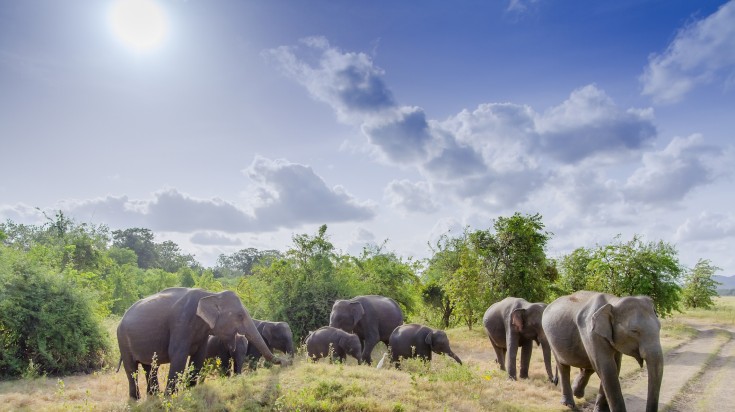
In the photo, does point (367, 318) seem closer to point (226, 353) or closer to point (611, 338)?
point (226, 353)

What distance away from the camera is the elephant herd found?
9.01 meters

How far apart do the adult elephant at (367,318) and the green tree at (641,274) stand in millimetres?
17460

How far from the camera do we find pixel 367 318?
2019 cm

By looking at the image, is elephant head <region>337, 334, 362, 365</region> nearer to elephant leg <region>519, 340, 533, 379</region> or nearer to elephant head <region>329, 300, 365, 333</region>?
elephant head <region>329, 300, 365, 333</region>

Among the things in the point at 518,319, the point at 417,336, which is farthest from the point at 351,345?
the point at 518,319

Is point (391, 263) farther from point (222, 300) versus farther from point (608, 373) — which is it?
point (608, 373)

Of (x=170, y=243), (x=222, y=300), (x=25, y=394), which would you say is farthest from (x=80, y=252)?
(x=170, y=243)

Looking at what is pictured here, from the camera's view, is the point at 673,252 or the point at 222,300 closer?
the point at 222,300

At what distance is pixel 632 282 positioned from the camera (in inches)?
1219

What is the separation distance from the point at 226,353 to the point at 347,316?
224 inches

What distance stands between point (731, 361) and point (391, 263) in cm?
1992

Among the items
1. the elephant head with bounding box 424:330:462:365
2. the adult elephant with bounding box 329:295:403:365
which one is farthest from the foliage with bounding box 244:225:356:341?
the elephant head with bounding box 424:330:462:365

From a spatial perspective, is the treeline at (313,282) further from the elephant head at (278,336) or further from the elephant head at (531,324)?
the elephant head at (531,324)

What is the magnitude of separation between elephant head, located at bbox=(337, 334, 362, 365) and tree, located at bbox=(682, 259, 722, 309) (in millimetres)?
53598
